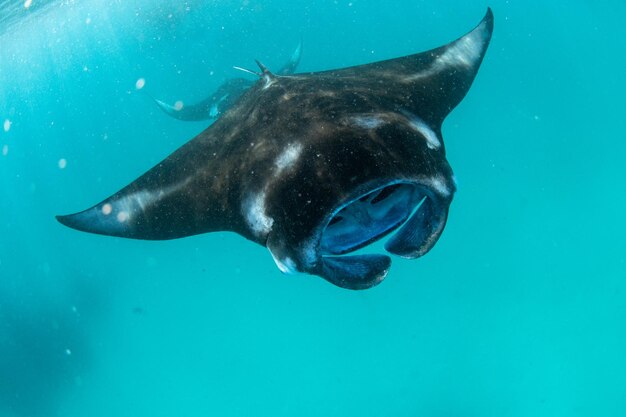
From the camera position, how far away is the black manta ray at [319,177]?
8.28ft

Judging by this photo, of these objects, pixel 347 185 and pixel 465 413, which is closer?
pixel 347 185

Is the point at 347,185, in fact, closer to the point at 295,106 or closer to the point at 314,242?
the point at 314,242

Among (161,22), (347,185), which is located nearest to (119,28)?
(161,22)

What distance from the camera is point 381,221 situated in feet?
9.83

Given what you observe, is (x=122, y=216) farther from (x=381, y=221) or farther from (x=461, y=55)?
(x=461, y=55)

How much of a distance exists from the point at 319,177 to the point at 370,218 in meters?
0.61

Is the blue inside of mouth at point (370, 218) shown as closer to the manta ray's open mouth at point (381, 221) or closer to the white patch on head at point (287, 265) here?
the manta ray's open mouth at point (381, 221)

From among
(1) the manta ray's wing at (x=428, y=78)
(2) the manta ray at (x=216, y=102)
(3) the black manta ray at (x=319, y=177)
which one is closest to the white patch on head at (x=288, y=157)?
(3) the black manta ray at (x=319, y=177)

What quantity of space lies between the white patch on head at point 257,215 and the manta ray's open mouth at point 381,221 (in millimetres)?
404

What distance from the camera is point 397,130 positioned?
2867 millimetres

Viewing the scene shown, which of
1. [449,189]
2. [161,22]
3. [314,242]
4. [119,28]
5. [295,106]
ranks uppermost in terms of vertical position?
[119,28]

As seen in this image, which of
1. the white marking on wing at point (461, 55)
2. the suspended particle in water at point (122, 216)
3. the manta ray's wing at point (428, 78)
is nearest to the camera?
the manta ray's wing at point (428, 78)

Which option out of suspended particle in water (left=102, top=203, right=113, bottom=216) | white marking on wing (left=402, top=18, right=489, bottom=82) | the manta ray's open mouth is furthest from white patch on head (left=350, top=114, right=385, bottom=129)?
suspended particle in water (left=102, top=203, right=113, bottom=216)

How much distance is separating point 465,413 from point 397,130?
12166mm
